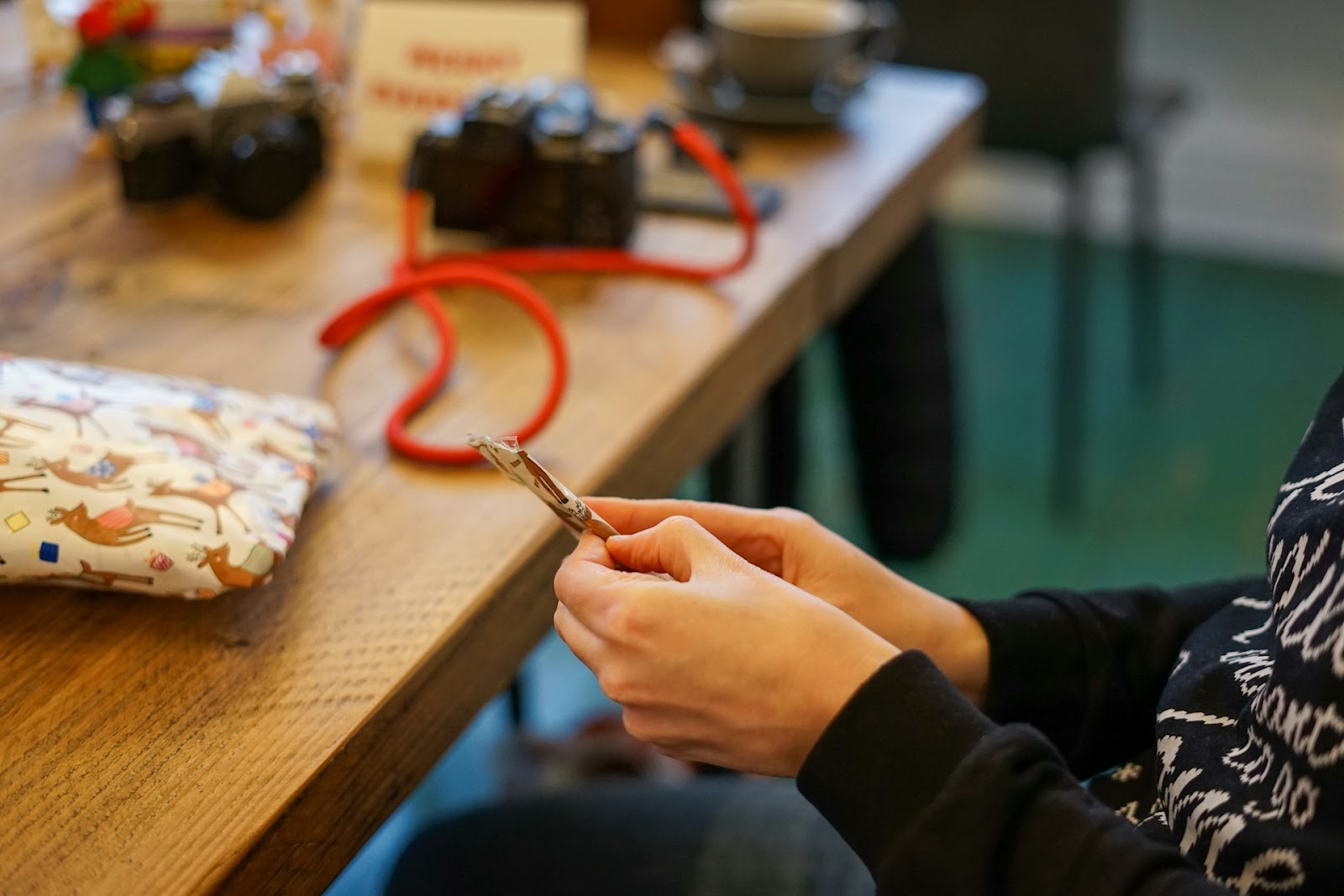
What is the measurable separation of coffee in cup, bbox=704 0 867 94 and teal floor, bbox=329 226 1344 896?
50 cm

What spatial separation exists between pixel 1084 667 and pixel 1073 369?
1377 mm

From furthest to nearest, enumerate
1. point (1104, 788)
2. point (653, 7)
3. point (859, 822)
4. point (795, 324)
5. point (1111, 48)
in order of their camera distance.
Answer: point (1111, 48), point (653, 7), point (795, 324), point (1104, 788), point (859, 822)

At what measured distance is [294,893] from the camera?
1.62 feet

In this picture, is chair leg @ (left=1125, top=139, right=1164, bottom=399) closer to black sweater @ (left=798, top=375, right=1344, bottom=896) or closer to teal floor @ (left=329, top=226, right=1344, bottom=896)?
teal floor @ (left=329, top=226, right=1344, bottom=896)

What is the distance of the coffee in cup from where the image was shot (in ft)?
3.88

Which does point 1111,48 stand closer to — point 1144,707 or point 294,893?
point 1144,707

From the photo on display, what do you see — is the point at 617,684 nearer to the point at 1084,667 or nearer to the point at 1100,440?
the point at 1084,667

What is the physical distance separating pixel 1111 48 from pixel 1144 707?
4.32 feet

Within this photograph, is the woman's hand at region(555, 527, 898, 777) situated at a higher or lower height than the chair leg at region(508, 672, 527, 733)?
higher

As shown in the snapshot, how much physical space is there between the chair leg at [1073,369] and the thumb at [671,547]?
1483 millimetres

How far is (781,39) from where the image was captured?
3.84ft

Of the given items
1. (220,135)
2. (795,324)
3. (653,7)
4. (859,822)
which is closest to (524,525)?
(859,822)

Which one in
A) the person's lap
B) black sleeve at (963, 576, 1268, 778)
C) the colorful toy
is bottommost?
the person's lap

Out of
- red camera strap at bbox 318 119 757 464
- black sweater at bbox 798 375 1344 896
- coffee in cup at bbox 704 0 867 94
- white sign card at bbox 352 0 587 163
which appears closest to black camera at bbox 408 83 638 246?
red camera strap at bbox 318 119 757 464
